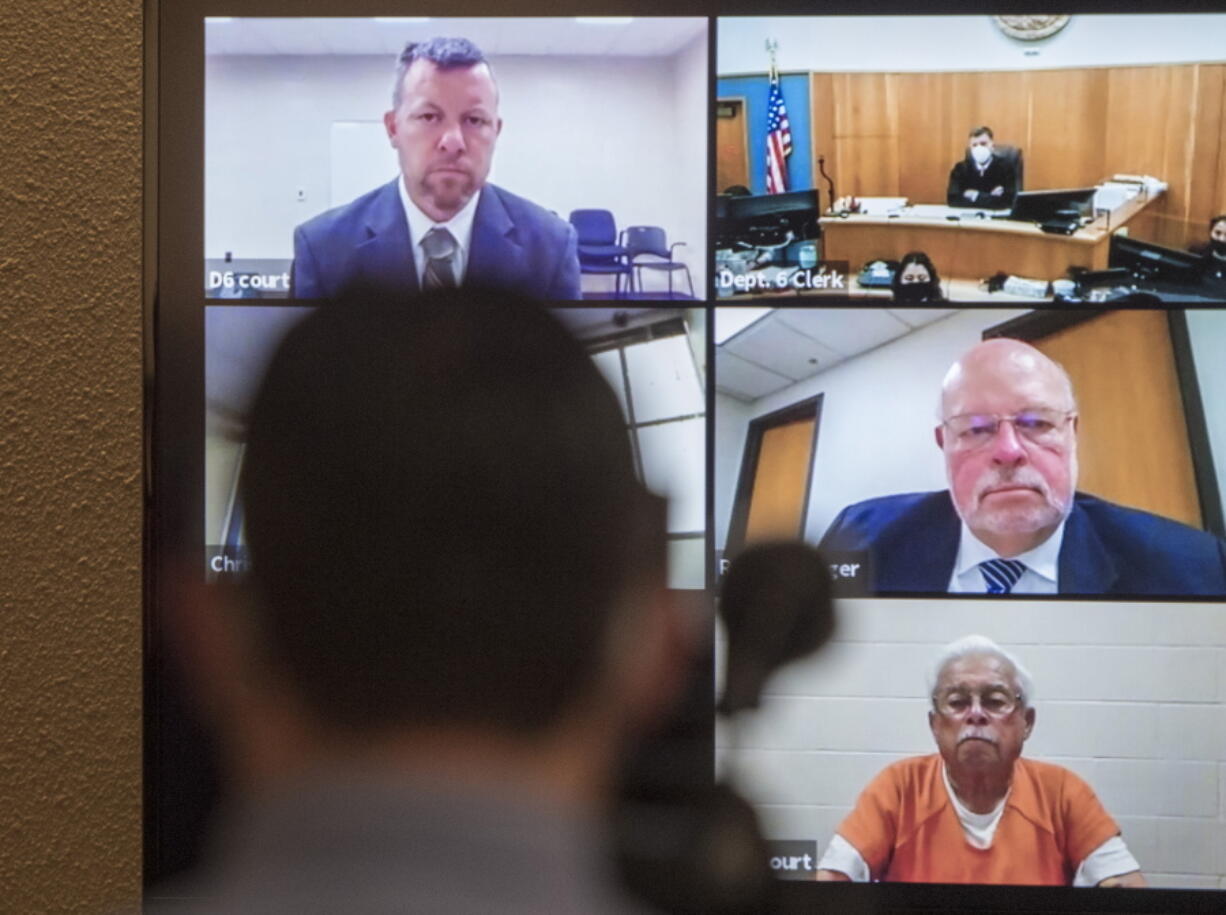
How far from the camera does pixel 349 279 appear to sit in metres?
1.20

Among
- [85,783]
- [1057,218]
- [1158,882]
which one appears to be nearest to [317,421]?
[85,783]

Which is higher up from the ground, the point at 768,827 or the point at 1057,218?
the point at 1057,218

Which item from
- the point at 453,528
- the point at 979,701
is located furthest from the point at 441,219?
the point at 979,701

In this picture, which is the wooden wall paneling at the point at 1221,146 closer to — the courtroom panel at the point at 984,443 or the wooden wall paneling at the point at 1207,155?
the wooden wall paneling at the point at 1207,155

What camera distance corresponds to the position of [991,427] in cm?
118

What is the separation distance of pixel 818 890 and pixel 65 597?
865 millimetres

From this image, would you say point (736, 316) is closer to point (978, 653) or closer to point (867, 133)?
point (867, 133)

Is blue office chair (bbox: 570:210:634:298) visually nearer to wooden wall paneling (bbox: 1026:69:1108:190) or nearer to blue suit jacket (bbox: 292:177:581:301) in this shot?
blue suit jacket (bbox: 292:177:581:301)

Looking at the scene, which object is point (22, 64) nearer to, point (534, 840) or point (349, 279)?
point (349, 279)

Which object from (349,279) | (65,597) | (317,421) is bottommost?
(65,597)

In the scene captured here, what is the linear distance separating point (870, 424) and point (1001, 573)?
0.22 m

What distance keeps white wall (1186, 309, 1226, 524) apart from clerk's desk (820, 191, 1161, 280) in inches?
5.0

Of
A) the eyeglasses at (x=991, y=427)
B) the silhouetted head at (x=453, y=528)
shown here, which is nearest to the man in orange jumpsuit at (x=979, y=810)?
the eyeglasses at (x=991, y=427)

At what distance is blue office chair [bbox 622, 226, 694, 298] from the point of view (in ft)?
3.87
